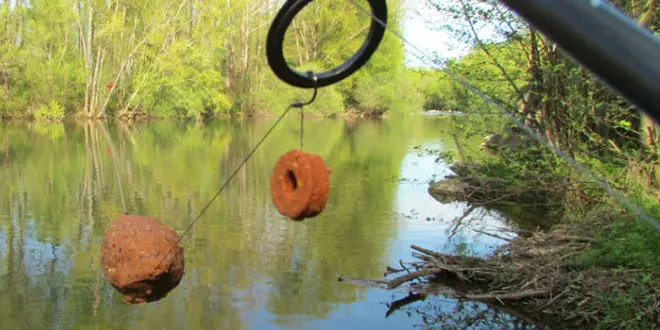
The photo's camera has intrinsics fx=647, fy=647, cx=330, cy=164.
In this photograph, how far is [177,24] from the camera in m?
40.7

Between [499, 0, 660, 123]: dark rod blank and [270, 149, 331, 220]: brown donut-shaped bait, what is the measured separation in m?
2.11

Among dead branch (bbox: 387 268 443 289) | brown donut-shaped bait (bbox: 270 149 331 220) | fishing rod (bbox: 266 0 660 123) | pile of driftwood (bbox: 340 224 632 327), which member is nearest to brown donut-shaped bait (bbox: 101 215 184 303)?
brown donut-shaped bait (bbox: 270 149 331 220)

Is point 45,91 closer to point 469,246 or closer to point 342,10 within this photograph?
point 342,10

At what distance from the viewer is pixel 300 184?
9.85 feet

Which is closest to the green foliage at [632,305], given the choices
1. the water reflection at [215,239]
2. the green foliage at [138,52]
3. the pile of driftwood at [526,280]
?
the pile of driftwood at [526,280]

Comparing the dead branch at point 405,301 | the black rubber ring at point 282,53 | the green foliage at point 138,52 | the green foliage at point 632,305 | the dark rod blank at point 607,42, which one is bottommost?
the dead branch at point 405,301

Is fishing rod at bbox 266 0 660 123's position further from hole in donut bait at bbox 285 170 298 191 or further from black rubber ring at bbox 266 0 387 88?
hole in donut bait at bbox 285 170 298 191

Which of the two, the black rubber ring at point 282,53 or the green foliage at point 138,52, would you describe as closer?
the black rubber ring at point 282,53

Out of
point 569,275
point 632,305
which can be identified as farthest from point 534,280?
point 632,305

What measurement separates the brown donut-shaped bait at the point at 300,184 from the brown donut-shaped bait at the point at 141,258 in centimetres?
82

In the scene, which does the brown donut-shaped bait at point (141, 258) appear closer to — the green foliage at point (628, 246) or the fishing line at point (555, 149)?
the fishing line at point (555, 149)

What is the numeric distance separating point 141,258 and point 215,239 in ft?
23.8

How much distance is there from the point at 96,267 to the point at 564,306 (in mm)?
6109

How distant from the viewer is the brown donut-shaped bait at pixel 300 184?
9.73 ft
